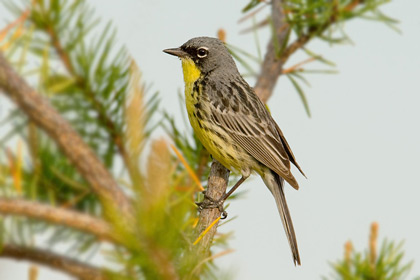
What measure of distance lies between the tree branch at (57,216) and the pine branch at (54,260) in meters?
0.07

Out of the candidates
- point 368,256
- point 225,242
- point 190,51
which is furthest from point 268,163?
point 368,256

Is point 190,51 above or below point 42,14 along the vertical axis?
above

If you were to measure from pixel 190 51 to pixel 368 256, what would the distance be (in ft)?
8.36

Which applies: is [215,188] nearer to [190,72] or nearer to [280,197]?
[280,197]

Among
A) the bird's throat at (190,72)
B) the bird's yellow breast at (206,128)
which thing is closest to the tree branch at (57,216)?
the bird's yellow breast at (206,128)

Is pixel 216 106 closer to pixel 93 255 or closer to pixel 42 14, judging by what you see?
pixel 42 14

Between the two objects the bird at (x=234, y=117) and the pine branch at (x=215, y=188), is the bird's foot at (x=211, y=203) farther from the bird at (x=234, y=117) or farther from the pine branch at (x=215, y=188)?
the bird at (x=234, y=117)

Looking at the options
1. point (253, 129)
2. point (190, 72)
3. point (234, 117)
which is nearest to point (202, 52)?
point (190, 72)

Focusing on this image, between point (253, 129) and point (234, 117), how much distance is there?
0.53 ft

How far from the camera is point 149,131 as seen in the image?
1.40m

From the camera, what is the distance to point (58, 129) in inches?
36.3

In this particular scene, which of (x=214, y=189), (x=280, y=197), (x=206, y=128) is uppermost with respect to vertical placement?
(x=206, y=128)

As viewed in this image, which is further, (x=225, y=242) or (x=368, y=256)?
(x=225, y=242)

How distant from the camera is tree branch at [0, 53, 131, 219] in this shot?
0.89 meters
